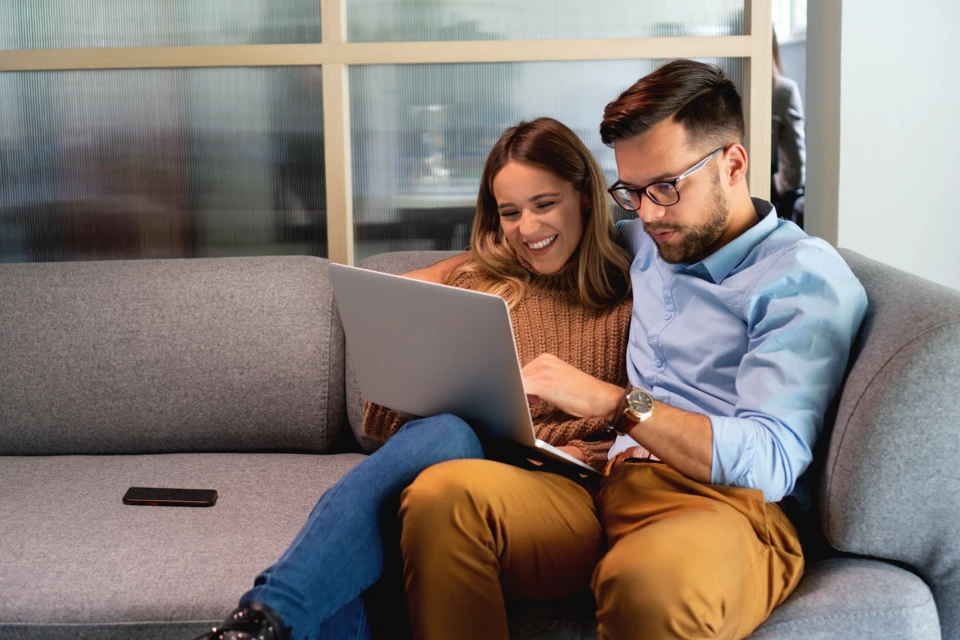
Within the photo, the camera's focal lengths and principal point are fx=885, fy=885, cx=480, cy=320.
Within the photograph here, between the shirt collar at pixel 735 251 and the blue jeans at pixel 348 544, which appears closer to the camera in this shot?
the blue jeans at pixel 348 544

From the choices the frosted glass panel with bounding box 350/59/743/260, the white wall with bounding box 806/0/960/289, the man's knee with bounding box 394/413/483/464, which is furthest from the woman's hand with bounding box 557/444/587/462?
the white wall with bounding box 806/0/960/289

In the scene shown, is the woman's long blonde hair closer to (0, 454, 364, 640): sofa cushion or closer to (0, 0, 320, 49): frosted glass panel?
(0, 454, 364, 640): sofa cushion

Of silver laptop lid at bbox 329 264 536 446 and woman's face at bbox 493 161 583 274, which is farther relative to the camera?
woman's face at bbox 493 161 583 274

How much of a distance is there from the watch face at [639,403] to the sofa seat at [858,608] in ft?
1.04

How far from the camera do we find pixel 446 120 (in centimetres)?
212

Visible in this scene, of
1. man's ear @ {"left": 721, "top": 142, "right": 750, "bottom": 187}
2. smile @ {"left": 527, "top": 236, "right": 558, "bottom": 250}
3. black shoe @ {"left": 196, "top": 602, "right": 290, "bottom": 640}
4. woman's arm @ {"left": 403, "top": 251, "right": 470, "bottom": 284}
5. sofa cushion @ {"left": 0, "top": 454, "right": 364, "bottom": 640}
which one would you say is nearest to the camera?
black shoe @ {"left": 196, "top": 602, "right": 290, "bottom": 640}

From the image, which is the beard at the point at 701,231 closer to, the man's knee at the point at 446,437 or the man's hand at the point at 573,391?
the man's hand at the point at 573,391

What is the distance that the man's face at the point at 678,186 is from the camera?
53.8 inches

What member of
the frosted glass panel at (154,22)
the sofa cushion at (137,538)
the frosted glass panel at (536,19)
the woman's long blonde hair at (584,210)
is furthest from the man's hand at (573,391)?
the frosted glass panel at (154,22)

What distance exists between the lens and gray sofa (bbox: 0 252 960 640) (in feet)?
3.79

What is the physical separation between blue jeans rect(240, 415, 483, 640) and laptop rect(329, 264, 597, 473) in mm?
59

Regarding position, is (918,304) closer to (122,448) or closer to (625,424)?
(625,424)

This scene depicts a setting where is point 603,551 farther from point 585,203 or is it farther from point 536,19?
point 536,19

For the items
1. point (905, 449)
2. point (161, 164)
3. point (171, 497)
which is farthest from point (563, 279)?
point (161, 164)
